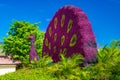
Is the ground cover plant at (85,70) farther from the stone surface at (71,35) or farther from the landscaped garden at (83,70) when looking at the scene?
the stone surface at (71,35)

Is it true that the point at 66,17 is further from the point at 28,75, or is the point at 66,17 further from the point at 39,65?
the point at 28,75

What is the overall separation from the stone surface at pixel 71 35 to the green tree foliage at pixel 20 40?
70.1ft

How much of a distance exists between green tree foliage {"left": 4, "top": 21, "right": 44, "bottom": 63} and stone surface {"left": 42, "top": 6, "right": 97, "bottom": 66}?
841 inches

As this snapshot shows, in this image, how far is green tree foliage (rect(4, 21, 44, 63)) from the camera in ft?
144

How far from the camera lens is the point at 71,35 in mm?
18641

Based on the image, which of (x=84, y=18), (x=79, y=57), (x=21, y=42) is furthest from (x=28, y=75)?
(x=21, y=42)

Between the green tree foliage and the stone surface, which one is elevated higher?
the green tree foliage

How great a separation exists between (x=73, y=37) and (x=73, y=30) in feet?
1.14

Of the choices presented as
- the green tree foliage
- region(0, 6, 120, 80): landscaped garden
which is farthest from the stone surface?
the green tree foliage

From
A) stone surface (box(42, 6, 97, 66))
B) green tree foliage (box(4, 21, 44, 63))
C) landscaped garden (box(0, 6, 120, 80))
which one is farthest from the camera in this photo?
green tree foliage (box(4, 21, 44, 63))

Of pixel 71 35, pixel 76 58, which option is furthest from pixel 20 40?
pixel 76 58

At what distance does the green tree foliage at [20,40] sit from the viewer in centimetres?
4403

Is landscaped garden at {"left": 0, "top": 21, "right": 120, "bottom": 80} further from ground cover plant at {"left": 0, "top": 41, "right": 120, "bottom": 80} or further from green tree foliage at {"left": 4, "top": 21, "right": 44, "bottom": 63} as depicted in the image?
green tree foliage at {"left": 4, "top": 21, "right": 44, "bottom": 63}

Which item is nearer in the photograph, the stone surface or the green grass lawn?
the green grass lawn
